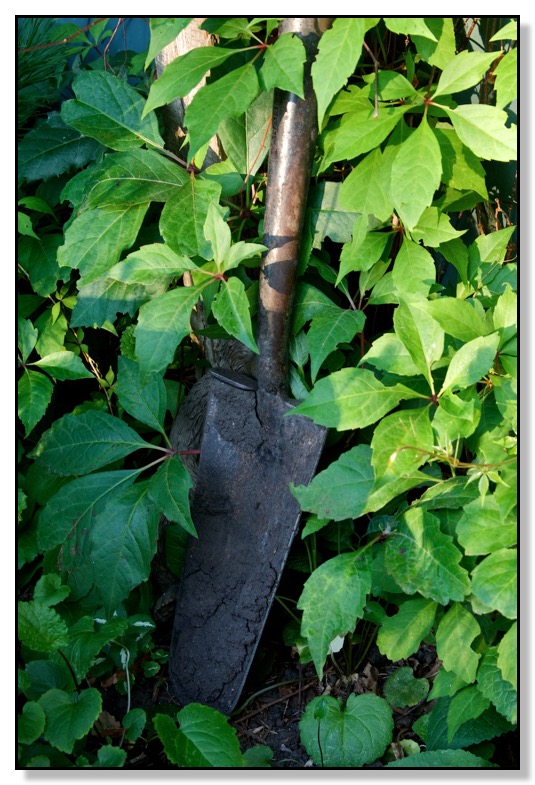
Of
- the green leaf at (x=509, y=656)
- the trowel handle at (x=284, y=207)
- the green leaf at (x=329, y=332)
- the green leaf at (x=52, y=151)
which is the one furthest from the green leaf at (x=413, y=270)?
the green leaf at (x=52, y=151)

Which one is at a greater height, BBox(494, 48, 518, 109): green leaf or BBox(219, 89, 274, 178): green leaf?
BBox(494, 48, 518, 109): green leaf

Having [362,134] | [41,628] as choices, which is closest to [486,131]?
[362,134]

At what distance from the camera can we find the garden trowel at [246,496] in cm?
165

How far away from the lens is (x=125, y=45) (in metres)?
1.92

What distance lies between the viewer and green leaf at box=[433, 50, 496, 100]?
4.49ft

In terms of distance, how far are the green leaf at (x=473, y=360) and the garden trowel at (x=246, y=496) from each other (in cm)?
37

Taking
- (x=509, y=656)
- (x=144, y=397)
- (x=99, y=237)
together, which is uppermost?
(x=99, y=237)

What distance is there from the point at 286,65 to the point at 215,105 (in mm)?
148

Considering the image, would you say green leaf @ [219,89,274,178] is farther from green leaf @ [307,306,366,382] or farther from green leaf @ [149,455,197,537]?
green leaf @ [149,455,197,537]

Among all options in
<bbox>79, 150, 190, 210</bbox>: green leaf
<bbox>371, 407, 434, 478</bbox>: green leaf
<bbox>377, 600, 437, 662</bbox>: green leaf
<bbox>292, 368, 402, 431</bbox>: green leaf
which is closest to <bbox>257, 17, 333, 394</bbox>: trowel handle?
<bbox>79, 150, 190, 210</bbox>: green leaf

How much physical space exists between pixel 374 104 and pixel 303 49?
0.20 meters

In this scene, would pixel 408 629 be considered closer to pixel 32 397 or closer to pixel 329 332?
pixel 329 332

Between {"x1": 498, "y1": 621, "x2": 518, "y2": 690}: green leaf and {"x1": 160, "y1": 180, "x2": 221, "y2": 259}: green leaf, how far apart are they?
91 centimetres

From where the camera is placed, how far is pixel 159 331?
150 cm
